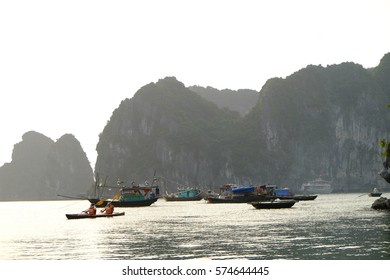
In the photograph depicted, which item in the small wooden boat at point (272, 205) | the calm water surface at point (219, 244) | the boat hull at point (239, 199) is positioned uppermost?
the boat hull at point (239, 199)

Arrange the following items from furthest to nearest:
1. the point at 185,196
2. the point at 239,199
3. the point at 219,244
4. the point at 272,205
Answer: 1. the point at 185,196
2. the point at 239,199
3. the point at 272,205
4. the point at 219,244

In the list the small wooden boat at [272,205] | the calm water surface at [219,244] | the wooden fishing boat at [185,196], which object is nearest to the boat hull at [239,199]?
the small wooden boat at [272,205]

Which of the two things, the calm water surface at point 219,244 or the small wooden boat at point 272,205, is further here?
the small wooden boat at point 272,205

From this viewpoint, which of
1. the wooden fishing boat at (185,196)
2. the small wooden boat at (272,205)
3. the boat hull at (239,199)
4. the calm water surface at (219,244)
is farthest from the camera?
the wooden fishing boat at (185,196)

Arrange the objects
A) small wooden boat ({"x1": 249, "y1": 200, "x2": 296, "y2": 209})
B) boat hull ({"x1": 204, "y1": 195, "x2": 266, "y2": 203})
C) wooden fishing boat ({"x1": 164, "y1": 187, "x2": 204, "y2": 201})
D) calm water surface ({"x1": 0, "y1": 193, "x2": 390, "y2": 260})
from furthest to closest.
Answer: wooden fishing boat ({"x1": 164, "y1": 187, "x2": 204, "y2": 201}) < boat hull ({"x1": 204, "y1": 195, "x2": 266, "y2": 203}) < small wooden boat ({"x1": 249, "y1": 200, "x2": 296, "y2": 209}) < calm water surface ({"x1": 0, "y1": 193, "x2": 390, "y2": 260})

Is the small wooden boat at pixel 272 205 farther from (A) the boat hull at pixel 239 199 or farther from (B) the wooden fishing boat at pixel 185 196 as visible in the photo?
(B) the wooden fishing boat at pixel 185 196

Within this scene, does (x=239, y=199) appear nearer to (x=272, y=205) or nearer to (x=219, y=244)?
(x=272, y=205)

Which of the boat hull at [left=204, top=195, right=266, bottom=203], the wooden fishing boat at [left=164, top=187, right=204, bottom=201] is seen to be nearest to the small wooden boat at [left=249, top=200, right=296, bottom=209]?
the boat hull at [left=204, top=195, right=266, bottom=203]

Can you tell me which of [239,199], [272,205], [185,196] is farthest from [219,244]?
[185,196]

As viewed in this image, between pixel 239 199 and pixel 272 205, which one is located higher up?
pixel 239 199

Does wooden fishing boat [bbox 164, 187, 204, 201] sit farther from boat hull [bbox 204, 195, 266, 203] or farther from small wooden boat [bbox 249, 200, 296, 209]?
small wooden boat [bbox 249, 200, 296, 209]

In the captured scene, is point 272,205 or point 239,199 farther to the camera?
point 239,199
